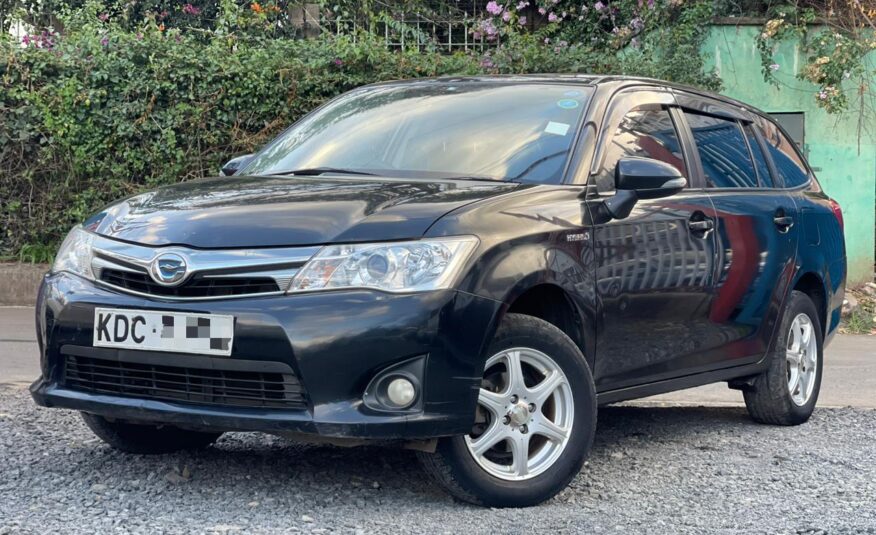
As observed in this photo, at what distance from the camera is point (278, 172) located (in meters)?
5.20

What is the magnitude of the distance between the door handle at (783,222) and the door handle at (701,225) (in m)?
0.72

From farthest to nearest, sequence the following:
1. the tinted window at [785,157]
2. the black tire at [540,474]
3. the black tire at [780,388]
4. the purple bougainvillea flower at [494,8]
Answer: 1. the purple bougainvillea flower at [494,8]
2. the tinted window at [785,157]
3. the black tire at [780,388]
4. the black tire at [540,474]

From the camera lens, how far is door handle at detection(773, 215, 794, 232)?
19.4ft

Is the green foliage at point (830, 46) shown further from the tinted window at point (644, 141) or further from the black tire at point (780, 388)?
the tinted window at point (644, 141)

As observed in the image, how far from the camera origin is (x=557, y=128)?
16.2ft

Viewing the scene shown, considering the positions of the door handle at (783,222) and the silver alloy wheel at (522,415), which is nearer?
the silver alloy wheel at (522,415)

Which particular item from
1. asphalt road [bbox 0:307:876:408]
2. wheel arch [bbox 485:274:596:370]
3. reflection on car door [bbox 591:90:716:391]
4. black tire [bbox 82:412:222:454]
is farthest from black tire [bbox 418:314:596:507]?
asphalt road [bbox 0:307:876:408]

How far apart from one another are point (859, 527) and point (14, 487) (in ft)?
9.98

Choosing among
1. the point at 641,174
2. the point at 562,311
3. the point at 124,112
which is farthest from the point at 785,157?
the point at 124,112

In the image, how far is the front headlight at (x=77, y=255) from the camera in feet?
13.9

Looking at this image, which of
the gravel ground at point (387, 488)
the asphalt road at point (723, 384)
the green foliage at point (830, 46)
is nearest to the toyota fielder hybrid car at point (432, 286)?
the gravel ground at point (387, 488)

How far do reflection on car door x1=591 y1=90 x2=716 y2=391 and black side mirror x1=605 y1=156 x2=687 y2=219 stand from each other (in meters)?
0.06

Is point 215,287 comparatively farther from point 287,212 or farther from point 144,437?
point 144,437

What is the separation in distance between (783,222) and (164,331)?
3351 mm
